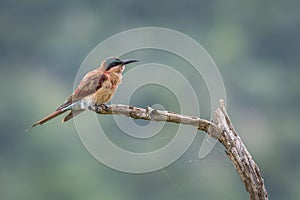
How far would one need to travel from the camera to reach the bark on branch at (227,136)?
404 centimetres


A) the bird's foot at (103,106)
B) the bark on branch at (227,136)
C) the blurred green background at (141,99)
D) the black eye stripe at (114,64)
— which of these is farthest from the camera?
the blurred green background at (141,99)

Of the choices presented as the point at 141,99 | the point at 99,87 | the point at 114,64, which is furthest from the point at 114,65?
the point at 141,99

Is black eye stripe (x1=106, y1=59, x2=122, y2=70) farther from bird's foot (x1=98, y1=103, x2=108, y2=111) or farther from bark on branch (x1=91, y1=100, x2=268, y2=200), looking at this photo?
bark on branch (x1=91, y1=100, x2=268, y2=200)

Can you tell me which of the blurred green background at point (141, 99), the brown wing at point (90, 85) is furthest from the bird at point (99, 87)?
the blurred green background at point (141, 99)

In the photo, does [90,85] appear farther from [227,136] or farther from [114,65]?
[227,136]

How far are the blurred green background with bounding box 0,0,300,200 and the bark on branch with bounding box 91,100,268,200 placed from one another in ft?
29.9

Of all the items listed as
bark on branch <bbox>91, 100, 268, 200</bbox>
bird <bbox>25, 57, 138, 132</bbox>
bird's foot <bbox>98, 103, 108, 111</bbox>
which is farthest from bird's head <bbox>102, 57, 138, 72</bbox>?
bark on branch <bbox>91, 100, 268, 200</bbox>

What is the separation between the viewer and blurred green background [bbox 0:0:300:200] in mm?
18734

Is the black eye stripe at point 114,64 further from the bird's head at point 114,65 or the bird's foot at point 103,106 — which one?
the bird's foot at point 103,106

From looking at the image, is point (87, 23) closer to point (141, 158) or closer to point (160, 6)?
point (160, 6)

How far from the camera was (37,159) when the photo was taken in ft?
67.5

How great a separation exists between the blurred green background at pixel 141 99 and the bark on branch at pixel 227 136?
9.13 meters

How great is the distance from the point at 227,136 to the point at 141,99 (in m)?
14.3

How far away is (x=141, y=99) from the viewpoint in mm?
18312
